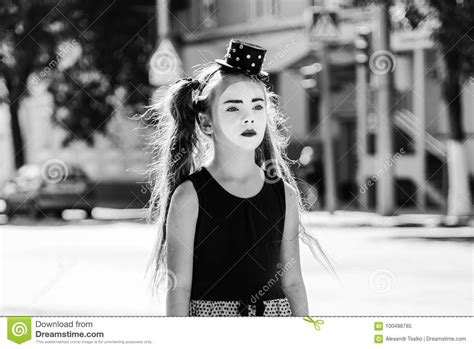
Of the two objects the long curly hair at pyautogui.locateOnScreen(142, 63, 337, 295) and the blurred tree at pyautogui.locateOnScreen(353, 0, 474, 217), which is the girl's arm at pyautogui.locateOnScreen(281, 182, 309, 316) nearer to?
the long curly hair at pyautogui.locateOnScreen(142, 63, 337, 295)

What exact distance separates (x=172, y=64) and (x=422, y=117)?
24.1 feet

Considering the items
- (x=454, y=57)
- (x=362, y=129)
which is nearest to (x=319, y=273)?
(x=454, y=57)

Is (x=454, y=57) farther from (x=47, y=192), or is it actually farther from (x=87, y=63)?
(x=87, y=63)

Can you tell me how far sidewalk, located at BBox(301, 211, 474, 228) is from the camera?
14016mm

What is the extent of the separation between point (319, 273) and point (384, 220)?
6830 millimetres

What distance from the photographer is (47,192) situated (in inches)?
753

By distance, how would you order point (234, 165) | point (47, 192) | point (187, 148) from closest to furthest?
1. point (234, 165)
2. point (187, 148)
3. point (47, 192)

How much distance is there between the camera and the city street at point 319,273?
6676 millimetres

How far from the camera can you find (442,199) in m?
18.7

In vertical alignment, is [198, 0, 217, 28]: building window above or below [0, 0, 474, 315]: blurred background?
above

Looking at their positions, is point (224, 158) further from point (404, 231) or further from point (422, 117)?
point (422, 117)

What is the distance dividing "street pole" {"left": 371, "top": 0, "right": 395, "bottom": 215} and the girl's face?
1314cm

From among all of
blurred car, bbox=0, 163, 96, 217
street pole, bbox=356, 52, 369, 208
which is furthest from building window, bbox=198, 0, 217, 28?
blurred car, bbox=0, 163, 96, 217

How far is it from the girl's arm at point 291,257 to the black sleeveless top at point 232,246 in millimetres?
52
